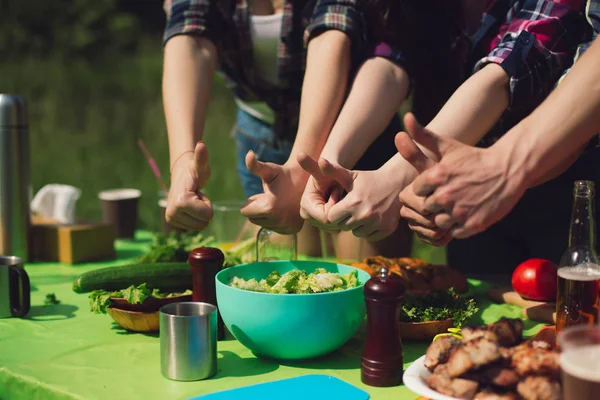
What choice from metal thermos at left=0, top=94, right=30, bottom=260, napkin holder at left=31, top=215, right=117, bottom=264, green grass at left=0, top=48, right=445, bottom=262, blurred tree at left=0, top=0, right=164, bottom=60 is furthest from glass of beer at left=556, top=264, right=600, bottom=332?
blurred tree at left=0, top=0, right=164, bottom=60

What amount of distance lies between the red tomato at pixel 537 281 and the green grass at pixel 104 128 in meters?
1.61

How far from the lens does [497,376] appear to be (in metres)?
0.95

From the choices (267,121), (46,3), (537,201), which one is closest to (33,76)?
(46,3)

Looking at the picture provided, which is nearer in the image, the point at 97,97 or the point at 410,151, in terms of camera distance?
the point at 410,151

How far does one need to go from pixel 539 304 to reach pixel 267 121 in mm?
1118

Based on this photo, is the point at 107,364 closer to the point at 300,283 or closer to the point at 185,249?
the point at 300,283

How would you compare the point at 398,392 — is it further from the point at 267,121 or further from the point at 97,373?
the point at 267,121

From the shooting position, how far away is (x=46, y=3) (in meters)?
14.3

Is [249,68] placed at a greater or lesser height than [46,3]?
lesser

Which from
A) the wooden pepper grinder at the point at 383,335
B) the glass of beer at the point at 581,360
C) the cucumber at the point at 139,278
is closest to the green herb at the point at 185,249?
the cucumber at the point at 139,278

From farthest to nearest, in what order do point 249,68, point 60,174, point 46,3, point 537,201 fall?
point 46,3 → point 60,174 → point 249,68 → point 537,201

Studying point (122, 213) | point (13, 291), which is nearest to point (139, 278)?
point (13, 291)

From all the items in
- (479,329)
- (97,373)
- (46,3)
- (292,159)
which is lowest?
(97,373)

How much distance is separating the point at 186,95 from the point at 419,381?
1023 mm
